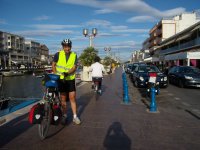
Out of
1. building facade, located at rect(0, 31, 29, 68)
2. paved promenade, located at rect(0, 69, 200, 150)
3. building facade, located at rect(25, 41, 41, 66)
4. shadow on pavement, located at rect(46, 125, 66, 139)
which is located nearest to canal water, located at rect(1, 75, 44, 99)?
paved promenade, located at rect(0, 69, 200, 150)

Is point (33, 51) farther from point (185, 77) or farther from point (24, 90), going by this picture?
point (185, 77)

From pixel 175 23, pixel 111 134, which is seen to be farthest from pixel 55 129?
pixel 175 23

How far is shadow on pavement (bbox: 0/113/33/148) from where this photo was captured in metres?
5.18

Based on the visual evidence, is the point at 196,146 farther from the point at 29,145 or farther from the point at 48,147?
the point at 29,145

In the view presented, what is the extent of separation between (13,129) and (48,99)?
1131mm

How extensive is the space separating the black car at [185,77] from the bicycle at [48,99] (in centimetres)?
1351

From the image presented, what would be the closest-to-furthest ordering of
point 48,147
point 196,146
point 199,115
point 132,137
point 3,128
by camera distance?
point 48,147, point 196,146, point 132,137, point 3,128, point 199,115

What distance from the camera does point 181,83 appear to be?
1856cm

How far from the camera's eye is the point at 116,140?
206 inches

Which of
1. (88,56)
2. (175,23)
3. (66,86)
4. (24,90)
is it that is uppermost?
(175,23)

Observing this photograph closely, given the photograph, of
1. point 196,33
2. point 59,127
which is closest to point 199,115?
point 59,127

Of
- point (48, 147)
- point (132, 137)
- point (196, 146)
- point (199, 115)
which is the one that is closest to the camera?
point (48, 147)

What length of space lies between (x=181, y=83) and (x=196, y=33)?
29.8 m

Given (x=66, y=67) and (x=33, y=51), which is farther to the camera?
(x=33, y=51)
